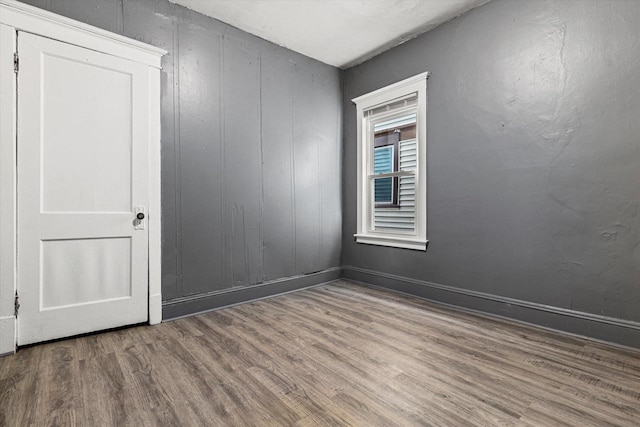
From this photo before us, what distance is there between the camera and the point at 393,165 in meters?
4.08

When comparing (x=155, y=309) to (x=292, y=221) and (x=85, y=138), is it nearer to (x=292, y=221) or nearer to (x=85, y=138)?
(x=85, y=138)

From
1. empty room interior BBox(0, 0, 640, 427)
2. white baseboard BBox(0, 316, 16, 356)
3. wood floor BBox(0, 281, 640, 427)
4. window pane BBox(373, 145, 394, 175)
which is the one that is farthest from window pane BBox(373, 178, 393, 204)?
white baseboard BBox(0, 316, 16, 356)

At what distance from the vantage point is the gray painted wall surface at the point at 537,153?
7.31ft

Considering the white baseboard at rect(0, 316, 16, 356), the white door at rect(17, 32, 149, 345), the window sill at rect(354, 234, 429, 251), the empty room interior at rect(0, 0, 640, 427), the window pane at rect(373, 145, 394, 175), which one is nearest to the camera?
the empty room interior at rect(0, 0, 640, 427)

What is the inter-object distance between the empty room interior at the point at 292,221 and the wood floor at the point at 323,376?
0.05 feet

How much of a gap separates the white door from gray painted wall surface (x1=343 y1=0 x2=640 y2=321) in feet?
9.29

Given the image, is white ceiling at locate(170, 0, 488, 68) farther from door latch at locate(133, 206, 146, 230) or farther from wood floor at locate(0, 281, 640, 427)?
wood floor at locate(0, 281, 640, 427)

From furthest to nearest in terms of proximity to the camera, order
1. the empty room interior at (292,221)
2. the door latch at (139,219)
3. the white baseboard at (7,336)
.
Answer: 1. the door latch at (139,219)
2. the white baseboard at (7,336)
3. the empty room interior at (292,221)

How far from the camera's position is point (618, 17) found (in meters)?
2.22

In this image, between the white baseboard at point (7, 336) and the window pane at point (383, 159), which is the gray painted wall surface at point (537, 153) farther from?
the white baseboard at point (7, 336)

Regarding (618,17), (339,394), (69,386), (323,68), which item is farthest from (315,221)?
(618,17)

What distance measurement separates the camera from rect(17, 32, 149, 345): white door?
2213 millimetres

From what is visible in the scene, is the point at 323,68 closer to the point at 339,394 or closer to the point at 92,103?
the point at 92,103

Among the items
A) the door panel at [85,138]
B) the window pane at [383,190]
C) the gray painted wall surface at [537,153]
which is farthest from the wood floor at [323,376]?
the window pane at [383,190]
